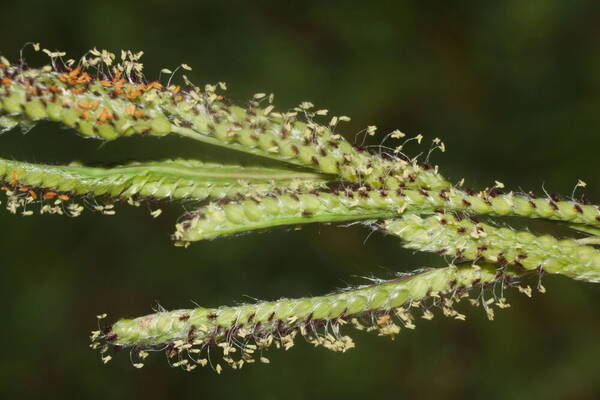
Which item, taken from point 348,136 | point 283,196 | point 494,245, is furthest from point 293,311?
point 348,136

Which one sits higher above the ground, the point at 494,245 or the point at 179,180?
the point at 494,245

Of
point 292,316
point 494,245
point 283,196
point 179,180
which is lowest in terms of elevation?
point 292,316

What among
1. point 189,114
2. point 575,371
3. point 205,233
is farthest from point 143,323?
point 575,371

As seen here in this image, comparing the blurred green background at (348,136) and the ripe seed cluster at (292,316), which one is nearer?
the ripe seed cluster at (292,316)

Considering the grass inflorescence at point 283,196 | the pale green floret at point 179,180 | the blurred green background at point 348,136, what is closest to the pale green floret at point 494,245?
the grass inflorescence at point 283,196

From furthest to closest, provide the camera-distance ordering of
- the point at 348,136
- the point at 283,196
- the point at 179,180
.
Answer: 1. the point at 348,136
2. the point at 179,180
3. the point at 283,196

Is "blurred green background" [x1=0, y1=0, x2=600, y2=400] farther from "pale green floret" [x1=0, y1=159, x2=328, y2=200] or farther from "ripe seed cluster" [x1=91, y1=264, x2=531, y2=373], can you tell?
"pale green floret" [x1=0, y1=159, x2=328, y2=200]

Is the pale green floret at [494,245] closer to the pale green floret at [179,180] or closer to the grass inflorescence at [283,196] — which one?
the grass inflorescence at [283,196]

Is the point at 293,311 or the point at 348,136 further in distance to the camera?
the point at 348,136

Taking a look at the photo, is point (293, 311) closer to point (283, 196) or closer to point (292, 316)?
point (292, 316)
